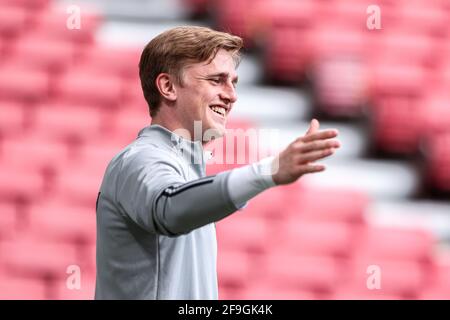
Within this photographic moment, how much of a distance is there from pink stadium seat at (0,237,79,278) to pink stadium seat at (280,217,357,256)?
496 mm

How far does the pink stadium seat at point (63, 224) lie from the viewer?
97.3 inches

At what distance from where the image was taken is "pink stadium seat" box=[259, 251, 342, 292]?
244cm

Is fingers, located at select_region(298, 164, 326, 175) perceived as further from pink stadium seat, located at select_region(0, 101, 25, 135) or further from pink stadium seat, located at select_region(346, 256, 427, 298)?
pink stadium seat, located at select_region(0, 101, 25, 135)

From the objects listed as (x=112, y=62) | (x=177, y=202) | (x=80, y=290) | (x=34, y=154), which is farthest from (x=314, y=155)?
(x=112, y=62)

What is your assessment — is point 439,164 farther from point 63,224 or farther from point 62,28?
point 62,28

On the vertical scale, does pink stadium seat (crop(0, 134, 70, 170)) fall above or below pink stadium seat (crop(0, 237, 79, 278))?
above

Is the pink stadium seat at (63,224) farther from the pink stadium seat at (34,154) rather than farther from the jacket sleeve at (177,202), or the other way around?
the jacket sleeve at (177,202)

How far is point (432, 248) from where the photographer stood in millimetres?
2668

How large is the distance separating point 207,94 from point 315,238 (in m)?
1.48

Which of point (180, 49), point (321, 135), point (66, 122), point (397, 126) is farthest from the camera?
point (397, 126)

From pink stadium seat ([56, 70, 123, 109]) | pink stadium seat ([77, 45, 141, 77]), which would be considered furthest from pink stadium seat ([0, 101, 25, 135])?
pink stadium seat ([77, 45, 141, 77])

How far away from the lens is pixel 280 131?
3.06 m
